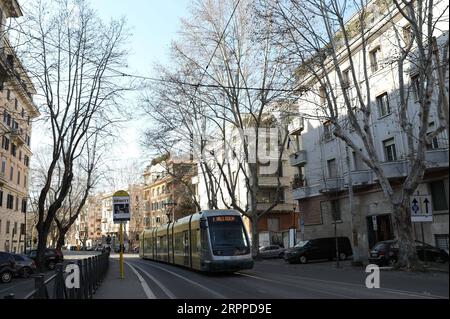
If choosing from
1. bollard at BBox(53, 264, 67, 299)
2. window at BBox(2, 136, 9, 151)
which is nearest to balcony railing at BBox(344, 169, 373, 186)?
bollard at BBox(53, 264, 67, 299)

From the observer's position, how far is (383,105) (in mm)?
28609

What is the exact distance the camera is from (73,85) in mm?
23516

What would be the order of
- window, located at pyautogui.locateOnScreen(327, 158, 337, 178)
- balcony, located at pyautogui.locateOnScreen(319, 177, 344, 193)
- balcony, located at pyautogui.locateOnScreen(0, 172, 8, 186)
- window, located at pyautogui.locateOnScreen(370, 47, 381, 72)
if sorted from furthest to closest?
balcony, located at pyautogui.locateOnScreen(0, 172, 8, 186), window, located at pyautogui.locateOnScreen(327, 158, 337, 178), balcony, located at pyautogui.locateOnScreen(319, 177, 344, 193), window, located at pyautogui.locateOnScreen(370, 47, 381, 72)

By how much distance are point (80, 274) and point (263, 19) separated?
15.1 meters

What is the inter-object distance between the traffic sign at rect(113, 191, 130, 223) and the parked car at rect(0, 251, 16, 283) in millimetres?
8971

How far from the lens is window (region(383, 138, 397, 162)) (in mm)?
27289

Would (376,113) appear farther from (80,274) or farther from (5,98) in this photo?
(5,98)

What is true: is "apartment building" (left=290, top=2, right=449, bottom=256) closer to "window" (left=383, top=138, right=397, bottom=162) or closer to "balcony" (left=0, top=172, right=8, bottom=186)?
"window" (left=383, top=138, right=397, bottom=162)

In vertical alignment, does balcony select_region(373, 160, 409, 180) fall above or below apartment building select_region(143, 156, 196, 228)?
below

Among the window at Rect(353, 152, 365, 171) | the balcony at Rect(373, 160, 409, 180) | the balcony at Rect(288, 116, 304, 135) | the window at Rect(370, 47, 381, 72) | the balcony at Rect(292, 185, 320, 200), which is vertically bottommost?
the balcony at Rect(373, 160, 409, 180)

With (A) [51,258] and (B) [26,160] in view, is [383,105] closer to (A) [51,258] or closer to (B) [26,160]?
(A) [51,258]

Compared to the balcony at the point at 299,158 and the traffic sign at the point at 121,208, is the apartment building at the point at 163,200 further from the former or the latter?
the traffic sign at the point at 121,208

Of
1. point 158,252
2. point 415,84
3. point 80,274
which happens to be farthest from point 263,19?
point 158,252

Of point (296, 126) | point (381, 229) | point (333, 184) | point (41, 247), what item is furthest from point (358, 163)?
point (41, 247)
